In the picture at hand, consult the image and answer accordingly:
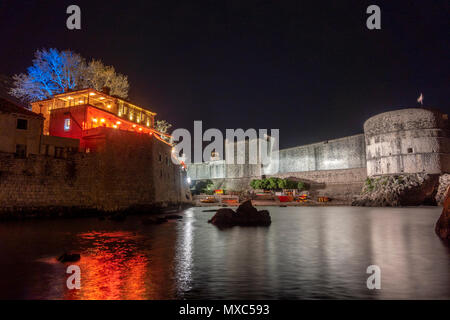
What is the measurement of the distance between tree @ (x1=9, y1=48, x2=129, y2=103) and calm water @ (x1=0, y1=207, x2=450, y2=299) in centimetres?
2494

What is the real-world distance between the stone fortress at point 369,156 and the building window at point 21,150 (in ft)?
116

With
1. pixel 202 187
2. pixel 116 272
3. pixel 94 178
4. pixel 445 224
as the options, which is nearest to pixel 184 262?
pixel 116 272

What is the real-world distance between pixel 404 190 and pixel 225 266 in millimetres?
31390

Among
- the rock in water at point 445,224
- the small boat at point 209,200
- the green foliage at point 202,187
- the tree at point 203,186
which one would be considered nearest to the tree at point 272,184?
the small boat at point 209,200

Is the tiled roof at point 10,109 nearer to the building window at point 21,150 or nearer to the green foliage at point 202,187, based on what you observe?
the building window at point 21,150

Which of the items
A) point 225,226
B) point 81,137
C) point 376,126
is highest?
point 376,126

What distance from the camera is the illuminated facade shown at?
2577 cm

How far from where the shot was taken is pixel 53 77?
3309 centimetres

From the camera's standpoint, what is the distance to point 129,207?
24.0 m

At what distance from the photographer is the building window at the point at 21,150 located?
65.5ft

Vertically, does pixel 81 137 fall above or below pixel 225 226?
above
